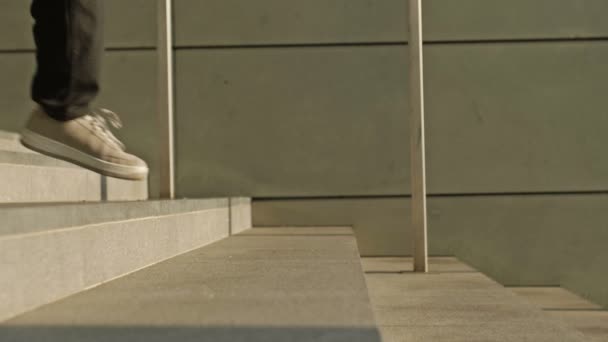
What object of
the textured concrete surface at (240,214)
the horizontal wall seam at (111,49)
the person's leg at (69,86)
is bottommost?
the textured concrete surface at (240,214)

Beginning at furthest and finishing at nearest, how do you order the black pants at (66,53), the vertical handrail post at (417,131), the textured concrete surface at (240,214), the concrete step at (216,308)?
the textured concrete surface at (240,214) → the vertical handrail post at (417,131) → the black pants at (66,53) → the concrete step at (216,308)

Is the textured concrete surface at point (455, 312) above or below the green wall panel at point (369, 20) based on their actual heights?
below

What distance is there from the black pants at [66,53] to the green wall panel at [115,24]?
147 centimetres

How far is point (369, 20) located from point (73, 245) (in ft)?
6.70

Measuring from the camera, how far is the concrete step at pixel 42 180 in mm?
1351

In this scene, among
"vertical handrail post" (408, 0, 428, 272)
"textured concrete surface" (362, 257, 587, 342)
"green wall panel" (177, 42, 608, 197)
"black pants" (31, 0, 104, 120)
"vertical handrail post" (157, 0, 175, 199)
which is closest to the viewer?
"textured concrete surface" (362, 257, 587, 342)

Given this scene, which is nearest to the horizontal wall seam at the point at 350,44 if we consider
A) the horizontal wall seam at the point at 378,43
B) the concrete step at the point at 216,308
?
the horizontal wall seam at the point at 378,43

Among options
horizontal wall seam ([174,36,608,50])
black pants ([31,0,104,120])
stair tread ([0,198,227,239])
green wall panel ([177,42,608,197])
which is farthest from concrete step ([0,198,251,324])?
horizontal wall seam ([174,36,608,50])

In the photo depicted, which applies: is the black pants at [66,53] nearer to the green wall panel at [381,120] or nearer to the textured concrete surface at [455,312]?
the textured concrete surface at [455,312]

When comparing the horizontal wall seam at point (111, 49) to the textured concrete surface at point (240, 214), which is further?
the horizontal wall seam at point (111, 49)

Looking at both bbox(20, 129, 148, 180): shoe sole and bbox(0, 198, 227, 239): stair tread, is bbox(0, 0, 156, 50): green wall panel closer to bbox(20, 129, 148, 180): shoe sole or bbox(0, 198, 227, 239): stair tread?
bbox(20, 129, 148, 180): shoe sole

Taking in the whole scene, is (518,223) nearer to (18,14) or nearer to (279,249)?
(279,249)

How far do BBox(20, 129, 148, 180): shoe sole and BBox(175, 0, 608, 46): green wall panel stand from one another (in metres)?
1.43

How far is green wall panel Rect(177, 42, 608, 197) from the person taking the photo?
2.66m
